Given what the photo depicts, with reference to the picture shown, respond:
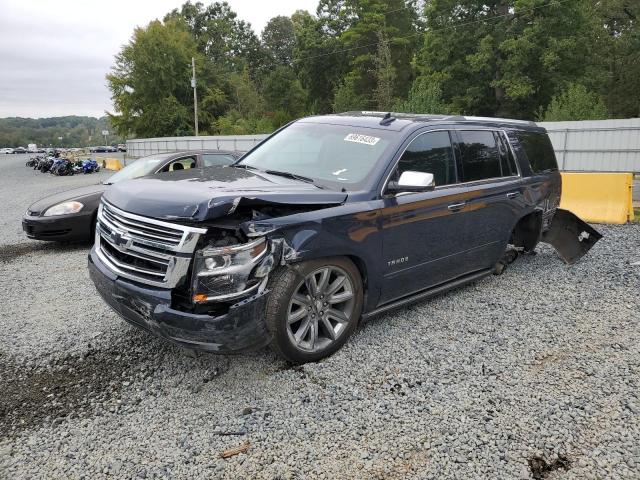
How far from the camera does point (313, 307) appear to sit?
3.56m

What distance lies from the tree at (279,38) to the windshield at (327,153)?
7869 centimetres

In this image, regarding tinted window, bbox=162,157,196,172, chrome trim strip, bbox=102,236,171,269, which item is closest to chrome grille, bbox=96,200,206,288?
chrome trim strip, bbox=102,236,171,269

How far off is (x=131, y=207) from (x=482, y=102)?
40477mm

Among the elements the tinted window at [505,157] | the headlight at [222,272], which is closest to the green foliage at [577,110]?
the tinted window at [505,157]

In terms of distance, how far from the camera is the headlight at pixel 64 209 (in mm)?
7324

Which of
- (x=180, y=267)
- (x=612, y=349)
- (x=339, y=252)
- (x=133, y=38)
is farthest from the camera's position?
(x=133, y=38)

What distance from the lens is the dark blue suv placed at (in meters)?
3.12

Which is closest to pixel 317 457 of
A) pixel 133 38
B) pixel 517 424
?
pixel 517 424

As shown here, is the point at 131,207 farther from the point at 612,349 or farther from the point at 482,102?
the point at 482,102

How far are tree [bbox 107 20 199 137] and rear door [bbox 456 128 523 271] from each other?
5624 centimetres

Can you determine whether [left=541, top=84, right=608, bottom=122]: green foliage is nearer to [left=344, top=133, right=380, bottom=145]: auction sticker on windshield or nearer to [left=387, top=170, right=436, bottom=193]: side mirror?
[left=344, top=133, right=380, bottom=145]: auction sticker on windshield

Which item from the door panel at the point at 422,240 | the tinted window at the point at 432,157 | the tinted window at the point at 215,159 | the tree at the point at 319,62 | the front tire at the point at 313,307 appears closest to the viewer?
the front tire at the point at 313,307

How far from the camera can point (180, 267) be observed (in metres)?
3.10

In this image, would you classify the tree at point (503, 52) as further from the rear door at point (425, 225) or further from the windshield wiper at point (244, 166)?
the windshield wiper at point (244, 166)
